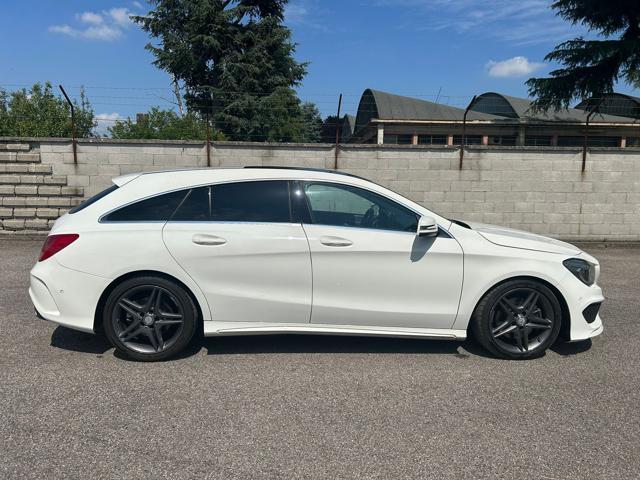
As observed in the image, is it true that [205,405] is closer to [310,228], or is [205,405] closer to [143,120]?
[310,228]

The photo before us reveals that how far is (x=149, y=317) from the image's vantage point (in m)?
3.93

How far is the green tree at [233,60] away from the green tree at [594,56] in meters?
11.6

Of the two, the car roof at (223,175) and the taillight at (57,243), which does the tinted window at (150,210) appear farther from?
the taillight at (57,243)

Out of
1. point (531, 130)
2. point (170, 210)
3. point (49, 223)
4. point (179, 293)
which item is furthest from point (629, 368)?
point (531, 130)

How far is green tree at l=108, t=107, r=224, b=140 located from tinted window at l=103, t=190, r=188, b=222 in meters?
10.1

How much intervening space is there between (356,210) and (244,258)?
39.3 inches

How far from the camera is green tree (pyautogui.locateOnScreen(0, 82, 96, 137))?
1312 centimetres

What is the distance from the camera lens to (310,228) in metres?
3.99

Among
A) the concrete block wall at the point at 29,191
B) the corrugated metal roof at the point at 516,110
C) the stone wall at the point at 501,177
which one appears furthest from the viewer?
the corrugated metal roof at the point at 516,110

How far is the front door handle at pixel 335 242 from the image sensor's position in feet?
12.9

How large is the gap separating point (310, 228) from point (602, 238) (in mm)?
9323

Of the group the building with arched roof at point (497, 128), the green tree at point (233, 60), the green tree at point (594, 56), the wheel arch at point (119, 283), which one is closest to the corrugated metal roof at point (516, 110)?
the building with arched roof at point (497, 128)

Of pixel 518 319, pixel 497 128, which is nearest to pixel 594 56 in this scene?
pixel 497 128

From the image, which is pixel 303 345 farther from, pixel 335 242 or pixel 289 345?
pixel 335 242
